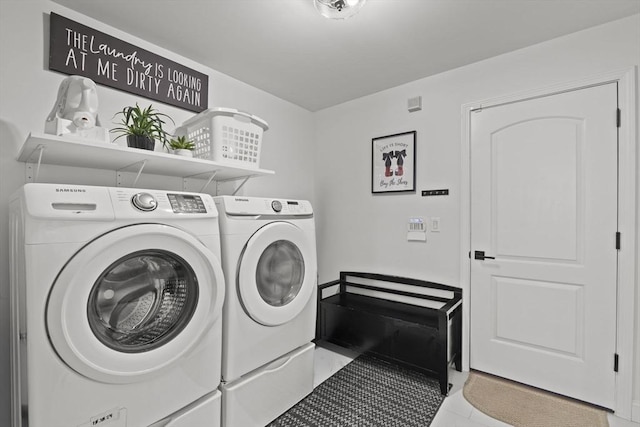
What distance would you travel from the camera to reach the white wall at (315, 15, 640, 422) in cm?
187

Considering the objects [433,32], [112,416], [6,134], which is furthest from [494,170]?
[6,134]

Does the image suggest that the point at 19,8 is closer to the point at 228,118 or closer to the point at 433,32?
the point at 228,118

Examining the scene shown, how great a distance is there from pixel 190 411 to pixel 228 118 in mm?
1540

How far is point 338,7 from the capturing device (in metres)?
1.51

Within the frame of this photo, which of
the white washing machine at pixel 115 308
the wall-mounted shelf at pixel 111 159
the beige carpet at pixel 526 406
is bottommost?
the beige carpet at pixel 526 406

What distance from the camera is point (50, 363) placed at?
999mm

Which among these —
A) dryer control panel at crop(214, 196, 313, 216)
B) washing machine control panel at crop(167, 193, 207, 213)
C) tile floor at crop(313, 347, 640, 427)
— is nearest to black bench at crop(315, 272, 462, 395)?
tile floor at crop(313, 347, 640, 427)

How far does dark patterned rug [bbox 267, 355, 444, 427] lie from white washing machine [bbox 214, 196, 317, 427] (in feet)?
0.35

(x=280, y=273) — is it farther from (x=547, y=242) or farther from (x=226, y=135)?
(x=547, y=242)

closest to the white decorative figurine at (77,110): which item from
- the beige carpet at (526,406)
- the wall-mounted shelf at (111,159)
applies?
the wall-mounted shelf at (111,159)

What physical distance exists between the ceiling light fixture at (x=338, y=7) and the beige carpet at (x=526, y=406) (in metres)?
2.33

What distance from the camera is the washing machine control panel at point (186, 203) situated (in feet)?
4.40

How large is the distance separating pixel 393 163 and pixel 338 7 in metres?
1.40

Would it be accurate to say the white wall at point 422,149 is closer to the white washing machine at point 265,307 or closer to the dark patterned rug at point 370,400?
the dark patterned rug at point 370,400
